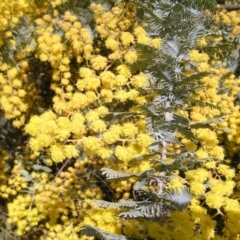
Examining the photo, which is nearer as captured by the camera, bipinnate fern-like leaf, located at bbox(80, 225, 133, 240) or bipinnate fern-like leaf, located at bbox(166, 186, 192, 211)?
bipinnate fern-like leaf, located at bbox(80, 225, 133, 240)

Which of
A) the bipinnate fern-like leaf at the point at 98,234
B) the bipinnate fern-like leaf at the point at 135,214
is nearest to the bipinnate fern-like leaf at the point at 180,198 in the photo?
the bipinnate fern-like leaf at the point at 135,214

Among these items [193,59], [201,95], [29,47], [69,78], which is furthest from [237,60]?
[29,47]

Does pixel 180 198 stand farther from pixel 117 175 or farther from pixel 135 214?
pixel 117 175

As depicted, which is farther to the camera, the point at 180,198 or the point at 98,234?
the point at 180,198

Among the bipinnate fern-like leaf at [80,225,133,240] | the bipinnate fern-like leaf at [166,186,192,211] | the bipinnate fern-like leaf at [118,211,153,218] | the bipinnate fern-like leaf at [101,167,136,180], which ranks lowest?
the bipinnate fern-like leaf at [80,225,133,240]

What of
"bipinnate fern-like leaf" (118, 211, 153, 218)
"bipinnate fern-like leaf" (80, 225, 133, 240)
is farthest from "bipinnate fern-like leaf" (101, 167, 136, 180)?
"bipinnate fern-like leaf" (80, 225, 133, 240)

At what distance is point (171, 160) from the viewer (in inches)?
110

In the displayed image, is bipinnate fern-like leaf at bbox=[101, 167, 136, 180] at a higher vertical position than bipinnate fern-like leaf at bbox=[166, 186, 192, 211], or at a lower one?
higher

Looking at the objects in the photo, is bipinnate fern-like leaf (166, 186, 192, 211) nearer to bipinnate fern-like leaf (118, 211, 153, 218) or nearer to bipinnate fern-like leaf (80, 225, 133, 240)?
bipinnate fern-like leaf (118, 211, 153, 218)

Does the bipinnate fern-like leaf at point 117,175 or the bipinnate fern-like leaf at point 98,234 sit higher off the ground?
the bipinnate fern-like leaf at point 117,175

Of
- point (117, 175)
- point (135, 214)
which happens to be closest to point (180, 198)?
point (135, 214)

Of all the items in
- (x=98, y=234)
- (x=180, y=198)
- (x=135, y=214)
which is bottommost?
(x=98, y=234)

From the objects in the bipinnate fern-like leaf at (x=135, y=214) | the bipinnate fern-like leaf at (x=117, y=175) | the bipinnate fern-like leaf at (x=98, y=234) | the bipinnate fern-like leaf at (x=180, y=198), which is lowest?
the bipinnate fern-like leaf at (x=98, y=234)

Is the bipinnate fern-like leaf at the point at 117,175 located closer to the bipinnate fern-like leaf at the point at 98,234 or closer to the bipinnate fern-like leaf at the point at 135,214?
the bipinnate fern-like leaf at the point at 135,214
